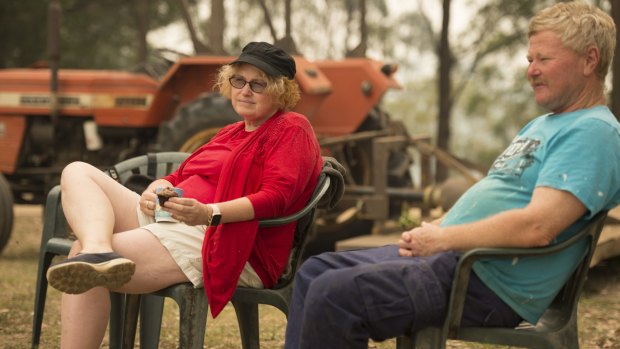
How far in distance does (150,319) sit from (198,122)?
3835 mm

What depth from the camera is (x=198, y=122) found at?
7.37 m

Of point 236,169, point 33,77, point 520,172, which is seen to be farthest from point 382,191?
point 520,172

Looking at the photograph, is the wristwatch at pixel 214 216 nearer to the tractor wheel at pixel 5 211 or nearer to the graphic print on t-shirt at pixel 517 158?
the graphic print on t-shirt at pixel 517 158

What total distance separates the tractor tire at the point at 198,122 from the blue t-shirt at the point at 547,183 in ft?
15.0

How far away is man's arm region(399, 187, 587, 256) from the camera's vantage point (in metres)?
2.62

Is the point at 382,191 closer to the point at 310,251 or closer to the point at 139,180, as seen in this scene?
the point at 310,251

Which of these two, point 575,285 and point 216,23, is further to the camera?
point 216,23

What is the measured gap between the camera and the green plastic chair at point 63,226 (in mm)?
3787

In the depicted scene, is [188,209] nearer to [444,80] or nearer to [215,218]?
[215,218]

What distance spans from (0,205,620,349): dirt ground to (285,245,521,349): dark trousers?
1887mm

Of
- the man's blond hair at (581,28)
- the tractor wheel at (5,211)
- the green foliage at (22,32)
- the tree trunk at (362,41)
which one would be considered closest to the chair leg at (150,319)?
the man's blond hair at (581,28)

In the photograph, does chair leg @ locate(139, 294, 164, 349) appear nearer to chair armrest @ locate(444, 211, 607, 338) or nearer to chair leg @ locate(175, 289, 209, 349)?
chair leg @ locate(175, 289, 209, 349)

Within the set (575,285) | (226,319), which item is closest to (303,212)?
(575,285)

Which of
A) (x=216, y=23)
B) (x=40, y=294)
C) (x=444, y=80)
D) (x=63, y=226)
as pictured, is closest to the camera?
(x=63, y=226)
